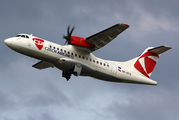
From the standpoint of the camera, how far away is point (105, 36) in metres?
20.1

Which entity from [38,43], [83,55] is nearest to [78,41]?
[83,55]

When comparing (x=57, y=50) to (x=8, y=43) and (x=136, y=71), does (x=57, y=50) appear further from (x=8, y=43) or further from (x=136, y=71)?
(x=136, y=71)

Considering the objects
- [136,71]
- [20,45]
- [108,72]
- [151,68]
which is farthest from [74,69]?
[151,68]

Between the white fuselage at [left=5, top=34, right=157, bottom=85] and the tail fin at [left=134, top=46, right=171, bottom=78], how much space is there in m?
0.91

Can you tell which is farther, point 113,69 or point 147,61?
point 147,61

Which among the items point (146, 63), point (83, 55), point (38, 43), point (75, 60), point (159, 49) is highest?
point (159, 49)

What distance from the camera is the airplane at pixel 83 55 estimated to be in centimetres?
1970

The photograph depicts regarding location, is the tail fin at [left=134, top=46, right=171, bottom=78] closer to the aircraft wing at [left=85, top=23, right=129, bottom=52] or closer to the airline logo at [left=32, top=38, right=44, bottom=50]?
the aircraft wing at [left=85, top=23, right=129, bottom=52]

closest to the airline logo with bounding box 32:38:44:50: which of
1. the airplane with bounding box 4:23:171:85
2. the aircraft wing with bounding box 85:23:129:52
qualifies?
the airplane with bounding box 4:23:171:85

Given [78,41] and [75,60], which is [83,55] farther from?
[78,41]

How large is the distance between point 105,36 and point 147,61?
680 cm

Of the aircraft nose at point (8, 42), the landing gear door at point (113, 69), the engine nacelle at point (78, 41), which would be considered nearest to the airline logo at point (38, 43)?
the aircraft nose at point (8, 42)

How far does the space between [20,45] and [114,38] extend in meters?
7.62

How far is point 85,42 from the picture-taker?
20.7 meters
